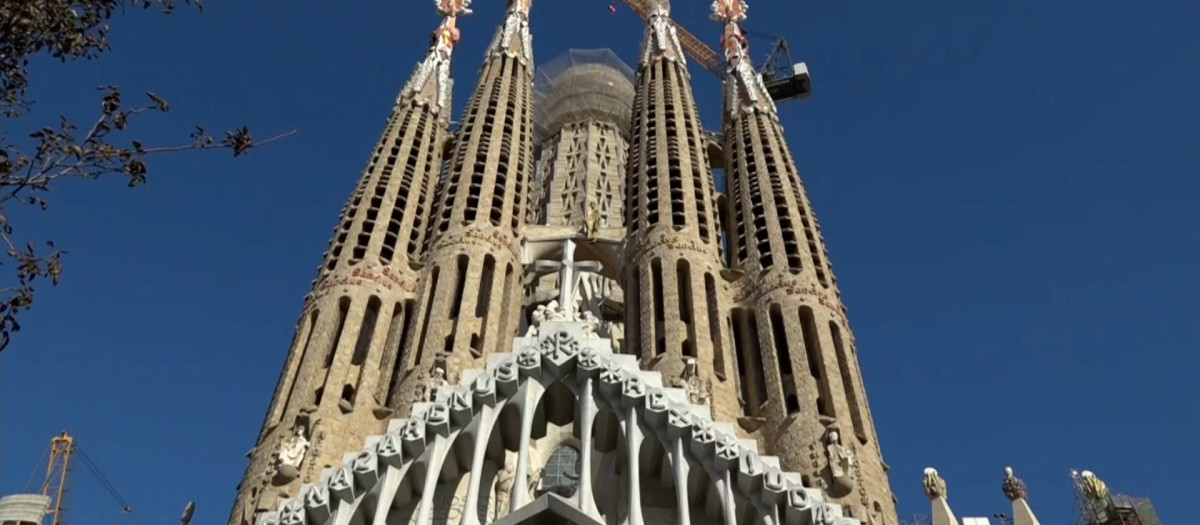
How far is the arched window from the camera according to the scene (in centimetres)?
1978

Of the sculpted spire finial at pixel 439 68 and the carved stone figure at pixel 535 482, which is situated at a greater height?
the sculpted spire finial at pixel 439 68

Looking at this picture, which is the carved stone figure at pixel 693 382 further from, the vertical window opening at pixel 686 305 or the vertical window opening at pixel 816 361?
the vertical window opening at pixel 816 361

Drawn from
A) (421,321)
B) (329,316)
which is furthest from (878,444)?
(329,316)

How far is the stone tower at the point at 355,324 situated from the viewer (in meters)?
19.4

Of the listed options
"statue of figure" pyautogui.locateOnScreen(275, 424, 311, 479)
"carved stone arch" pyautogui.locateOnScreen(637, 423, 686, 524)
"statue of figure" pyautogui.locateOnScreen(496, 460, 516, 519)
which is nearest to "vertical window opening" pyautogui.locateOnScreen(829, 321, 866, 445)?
"statue of figure" pyautogui.locateOnScreen(496, 460, 516, 519)

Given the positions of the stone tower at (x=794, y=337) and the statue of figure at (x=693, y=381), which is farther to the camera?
the statue of figure at (x=693, y=381)

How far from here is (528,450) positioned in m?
12.5

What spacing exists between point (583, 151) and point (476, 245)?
13550mm

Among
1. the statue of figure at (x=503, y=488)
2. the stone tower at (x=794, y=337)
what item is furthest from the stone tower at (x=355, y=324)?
the stone tower at (x=794, y=337)

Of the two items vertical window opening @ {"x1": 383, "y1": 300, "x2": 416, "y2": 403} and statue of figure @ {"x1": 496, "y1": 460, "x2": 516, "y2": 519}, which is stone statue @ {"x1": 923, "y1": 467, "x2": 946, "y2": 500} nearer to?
statue of figure @ {"x1": 496, "y1": 460, "x2": 516, "y2": 519}

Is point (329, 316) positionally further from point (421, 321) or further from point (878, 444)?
point (878, 444)

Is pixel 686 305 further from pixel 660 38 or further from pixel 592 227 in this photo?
pixel 660 38

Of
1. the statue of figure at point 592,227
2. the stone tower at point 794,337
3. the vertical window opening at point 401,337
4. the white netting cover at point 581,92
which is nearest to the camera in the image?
the stone tower at point 794,337

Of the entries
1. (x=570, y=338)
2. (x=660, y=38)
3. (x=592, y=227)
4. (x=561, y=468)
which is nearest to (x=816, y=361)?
(x=561, y=468)
